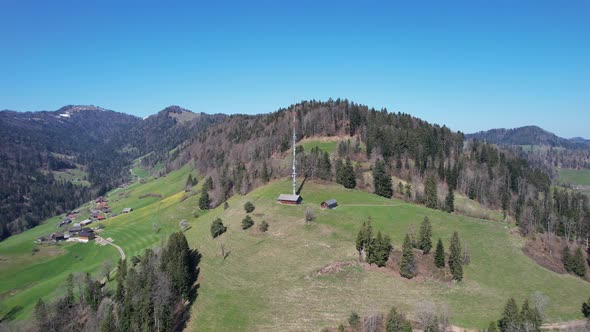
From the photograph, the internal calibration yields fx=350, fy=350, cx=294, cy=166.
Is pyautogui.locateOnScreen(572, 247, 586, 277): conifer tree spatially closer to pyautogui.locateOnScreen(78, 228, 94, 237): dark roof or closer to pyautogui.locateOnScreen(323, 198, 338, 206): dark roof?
pyautogui.locateOnScreen(323, 198, 338, 206): dark roof

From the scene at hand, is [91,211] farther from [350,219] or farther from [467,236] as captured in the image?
[467,236]

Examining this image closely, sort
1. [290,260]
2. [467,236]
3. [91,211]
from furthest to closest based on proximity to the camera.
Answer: [91,211] → [467,236] → [290,260]

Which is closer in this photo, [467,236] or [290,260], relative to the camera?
[290,260]

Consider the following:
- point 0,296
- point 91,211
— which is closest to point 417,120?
point 0,296

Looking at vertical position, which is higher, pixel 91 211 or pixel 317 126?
pixel 317 126

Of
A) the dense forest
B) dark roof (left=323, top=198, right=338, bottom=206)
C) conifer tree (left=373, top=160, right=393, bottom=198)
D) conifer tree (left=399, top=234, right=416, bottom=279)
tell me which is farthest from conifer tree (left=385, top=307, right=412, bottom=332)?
conifer tree (left=373, top=160, right=393, bottom=198)

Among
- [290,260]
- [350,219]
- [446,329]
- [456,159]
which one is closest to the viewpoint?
[446,329]

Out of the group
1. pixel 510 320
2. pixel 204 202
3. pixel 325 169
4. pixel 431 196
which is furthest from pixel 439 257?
pixel 204 202

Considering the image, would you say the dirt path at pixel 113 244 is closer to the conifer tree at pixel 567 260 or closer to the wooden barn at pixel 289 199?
the wooden barn at pixel 289 199
